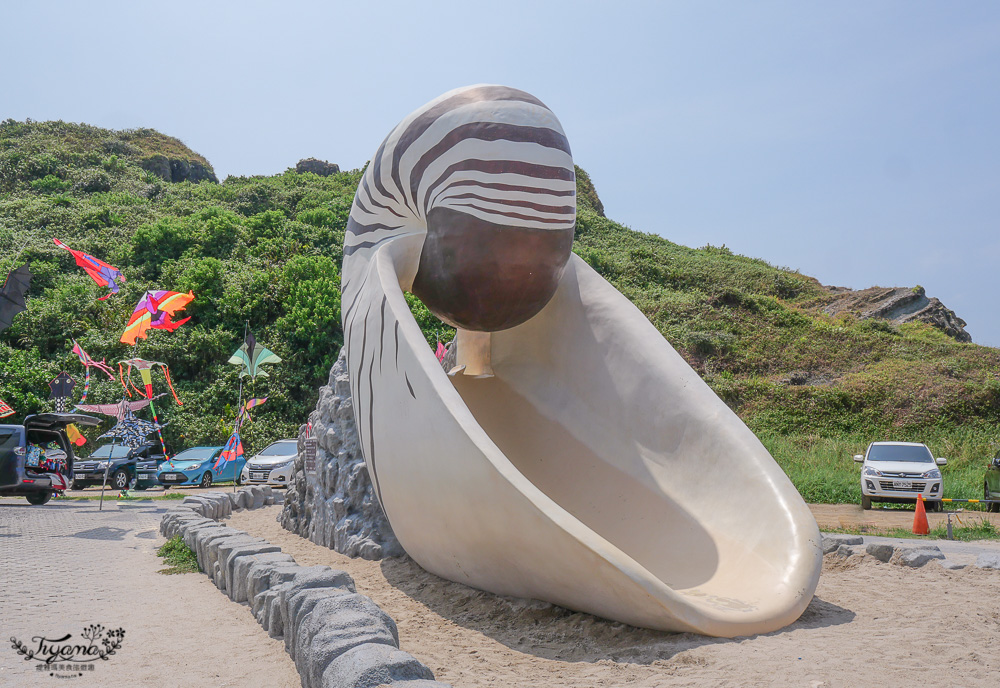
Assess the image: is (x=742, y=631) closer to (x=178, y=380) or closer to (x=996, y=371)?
(x=996, y=371)

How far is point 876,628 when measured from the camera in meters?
4.60

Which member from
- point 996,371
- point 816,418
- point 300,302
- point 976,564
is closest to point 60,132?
point 300,302

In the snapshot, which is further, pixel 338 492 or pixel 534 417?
pixel 338 492

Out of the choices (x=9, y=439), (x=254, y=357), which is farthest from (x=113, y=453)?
(x=254, y=357)

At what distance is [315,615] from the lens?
151 inches

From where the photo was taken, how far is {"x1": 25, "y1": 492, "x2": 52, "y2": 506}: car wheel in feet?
46.5

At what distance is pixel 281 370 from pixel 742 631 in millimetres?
21753

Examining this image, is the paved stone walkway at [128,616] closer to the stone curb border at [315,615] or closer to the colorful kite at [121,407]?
the stone curb border at [315,615]

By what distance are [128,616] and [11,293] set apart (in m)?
9.88

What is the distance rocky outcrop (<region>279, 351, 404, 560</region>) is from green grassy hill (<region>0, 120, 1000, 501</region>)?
32.4 feet

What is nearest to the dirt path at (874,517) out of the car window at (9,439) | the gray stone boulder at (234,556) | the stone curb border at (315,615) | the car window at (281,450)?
the gray stone boulder at (234,556)

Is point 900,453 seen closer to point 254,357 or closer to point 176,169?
point 254,357

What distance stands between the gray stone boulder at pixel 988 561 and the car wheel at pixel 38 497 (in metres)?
14.9

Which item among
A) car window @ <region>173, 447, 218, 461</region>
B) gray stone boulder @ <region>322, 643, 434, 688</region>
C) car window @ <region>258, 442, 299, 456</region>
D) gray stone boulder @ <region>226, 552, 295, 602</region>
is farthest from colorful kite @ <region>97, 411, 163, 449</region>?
gray stone boulder @ <region>322, 643, 434, 688</region>
